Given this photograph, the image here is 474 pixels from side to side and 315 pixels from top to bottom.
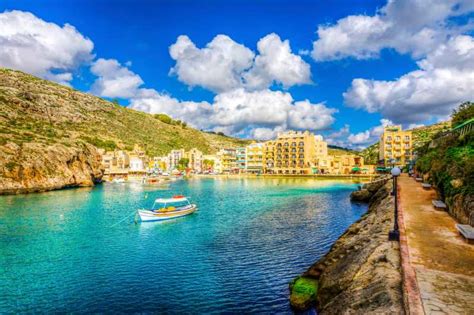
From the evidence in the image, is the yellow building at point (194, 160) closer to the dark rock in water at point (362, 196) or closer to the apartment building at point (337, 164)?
the apartment building at point (337, 164)

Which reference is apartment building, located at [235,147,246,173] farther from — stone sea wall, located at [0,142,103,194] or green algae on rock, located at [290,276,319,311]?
green algae on rock, located at [290,276,319,311]

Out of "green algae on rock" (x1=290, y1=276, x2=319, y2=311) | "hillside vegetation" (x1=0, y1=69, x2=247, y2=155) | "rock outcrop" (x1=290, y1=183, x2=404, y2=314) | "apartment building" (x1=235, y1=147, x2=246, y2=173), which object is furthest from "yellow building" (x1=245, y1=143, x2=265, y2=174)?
"green algae on rock" (x1=290, y1=276, x2=319, y2=311)

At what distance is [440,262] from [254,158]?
138855 mm

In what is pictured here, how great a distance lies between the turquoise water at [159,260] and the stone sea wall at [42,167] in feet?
127

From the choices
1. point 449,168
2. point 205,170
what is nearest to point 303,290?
point 449,168

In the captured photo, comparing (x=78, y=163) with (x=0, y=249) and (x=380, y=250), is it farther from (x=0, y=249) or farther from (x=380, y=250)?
(x=380, y=250)

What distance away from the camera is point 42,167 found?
8062 cm

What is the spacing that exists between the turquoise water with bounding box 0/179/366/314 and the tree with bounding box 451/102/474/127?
1904cm

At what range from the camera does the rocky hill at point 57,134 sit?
7781 centimetres

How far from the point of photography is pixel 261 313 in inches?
589

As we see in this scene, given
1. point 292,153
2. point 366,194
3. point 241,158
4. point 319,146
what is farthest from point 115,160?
point 366,194

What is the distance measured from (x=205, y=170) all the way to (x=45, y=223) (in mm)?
123635

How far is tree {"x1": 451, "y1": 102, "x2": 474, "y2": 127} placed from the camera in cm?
4134

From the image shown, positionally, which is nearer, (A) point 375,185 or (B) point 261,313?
(B) point 261,313
